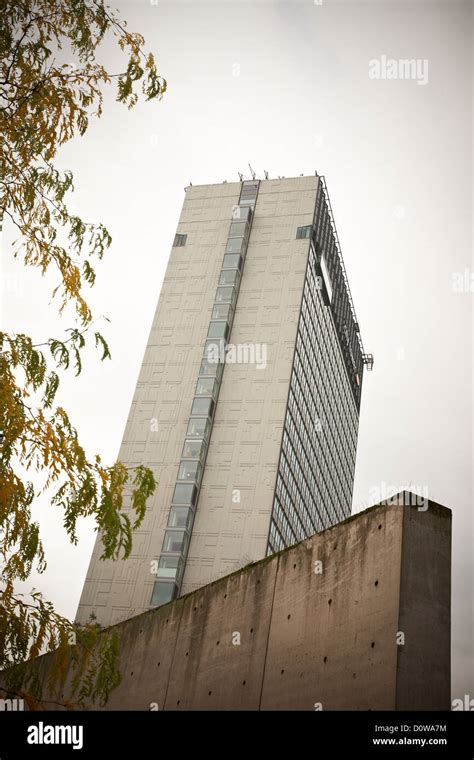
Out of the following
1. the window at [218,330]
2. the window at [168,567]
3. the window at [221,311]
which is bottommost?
the window at [168,567]

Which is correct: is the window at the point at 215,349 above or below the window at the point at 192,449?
above

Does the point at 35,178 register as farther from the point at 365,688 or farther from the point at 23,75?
the point at 365,688

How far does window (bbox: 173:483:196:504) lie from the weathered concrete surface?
32.3 meters

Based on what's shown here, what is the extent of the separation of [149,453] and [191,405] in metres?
4.63

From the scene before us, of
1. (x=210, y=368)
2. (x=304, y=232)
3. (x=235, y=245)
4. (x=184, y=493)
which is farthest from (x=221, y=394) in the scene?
(x=304, y=232)

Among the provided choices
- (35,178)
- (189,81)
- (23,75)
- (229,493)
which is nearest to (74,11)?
(23,75)

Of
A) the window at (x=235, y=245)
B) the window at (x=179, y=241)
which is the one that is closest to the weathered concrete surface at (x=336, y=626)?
the window at (x=235, y=245)

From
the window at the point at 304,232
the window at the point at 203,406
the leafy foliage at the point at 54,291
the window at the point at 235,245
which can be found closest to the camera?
the leafy foliage at the point at 54,291

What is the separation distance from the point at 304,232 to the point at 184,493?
24.0 metres

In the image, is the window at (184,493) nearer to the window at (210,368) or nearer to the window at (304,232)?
the window at (210,368)

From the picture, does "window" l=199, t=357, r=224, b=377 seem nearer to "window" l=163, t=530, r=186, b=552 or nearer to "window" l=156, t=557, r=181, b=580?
"window" l=163, t=530, r=186, b=552

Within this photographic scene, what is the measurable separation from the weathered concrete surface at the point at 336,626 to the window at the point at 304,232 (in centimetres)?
4560

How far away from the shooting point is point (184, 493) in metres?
46.8

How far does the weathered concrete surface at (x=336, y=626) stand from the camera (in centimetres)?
894
